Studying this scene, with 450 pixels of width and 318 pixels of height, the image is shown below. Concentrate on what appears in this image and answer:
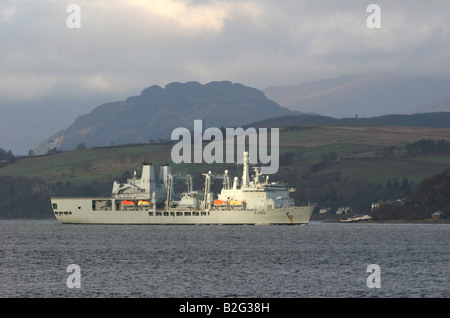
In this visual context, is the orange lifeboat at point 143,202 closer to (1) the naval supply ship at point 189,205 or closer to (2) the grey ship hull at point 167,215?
(1) the naval supply ship at point 189,205

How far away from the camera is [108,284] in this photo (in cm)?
5966

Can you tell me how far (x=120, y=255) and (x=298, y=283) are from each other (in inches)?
1098

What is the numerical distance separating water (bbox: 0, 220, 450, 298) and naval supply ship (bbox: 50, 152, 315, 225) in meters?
35.7

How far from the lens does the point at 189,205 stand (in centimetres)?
15688

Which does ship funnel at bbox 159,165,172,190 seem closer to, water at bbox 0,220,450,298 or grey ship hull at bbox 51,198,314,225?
grey ship hull at bbox 51,198,314,225

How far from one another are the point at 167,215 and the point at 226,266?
87305 millimetres

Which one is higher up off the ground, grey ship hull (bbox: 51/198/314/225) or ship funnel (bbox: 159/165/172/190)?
ship funnel (bbox: 159/165/172/190)

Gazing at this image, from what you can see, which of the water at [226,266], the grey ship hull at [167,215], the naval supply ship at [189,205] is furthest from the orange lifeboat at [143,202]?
the water at [226,266]

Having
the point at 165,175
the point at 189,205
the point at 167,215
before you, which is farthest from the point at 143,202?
the point at 165,175

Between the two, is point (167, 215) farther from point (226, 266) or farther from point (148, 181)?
point (226, 266)

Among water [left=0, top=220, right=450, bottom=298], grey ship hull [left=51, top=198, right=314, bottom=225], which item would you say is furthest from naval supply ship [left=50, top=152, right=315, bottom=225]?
water [left=0, top=220, right=450, bottom=298]

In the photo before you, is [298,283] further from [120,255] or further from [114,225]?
[114,225]

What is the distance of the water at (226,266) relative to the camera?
2226 inches

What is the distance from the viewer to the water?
56.5 m
